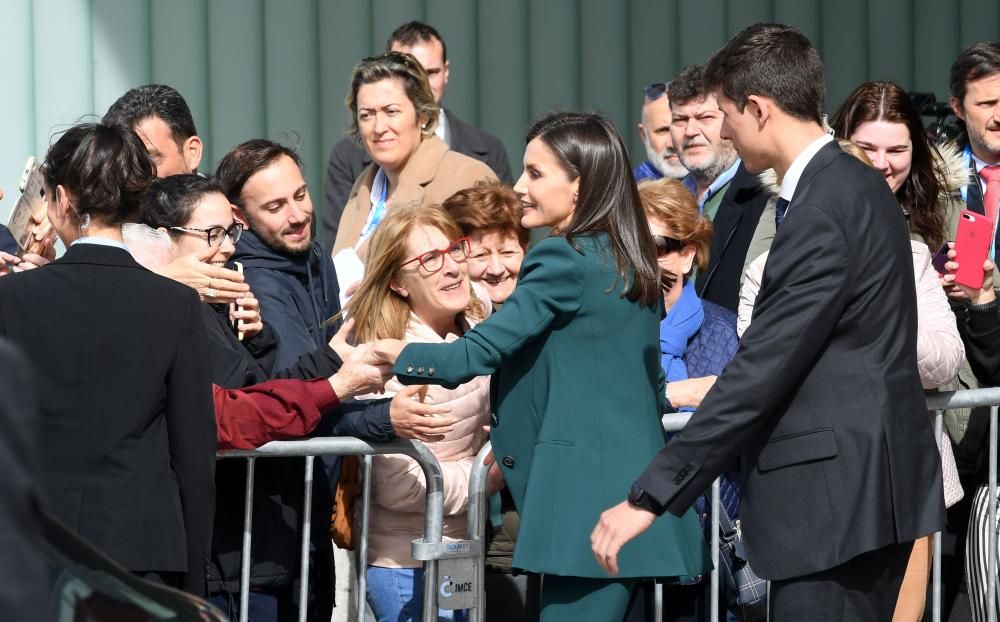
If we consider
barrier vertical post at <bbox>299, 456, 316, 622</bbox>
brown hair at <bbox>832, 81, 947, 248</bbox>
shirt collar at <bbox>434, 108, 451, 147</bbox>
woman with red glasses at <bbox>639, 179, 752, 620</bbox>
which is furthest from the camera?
shirt collar at <bbox>434, 108, 451, 147</bbox>

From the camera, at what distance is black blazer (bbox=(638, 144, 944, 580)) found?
3.55 metres

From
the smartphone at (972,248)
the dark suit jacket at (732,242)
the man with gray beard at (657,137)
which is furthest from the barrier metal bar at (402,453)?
the man with gray beard at (657,137)

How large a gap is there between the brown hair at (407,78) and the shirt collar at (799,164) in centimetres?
280

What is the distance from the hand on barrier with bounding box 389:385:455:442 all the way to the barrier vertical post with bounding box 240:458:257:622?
0.41 m

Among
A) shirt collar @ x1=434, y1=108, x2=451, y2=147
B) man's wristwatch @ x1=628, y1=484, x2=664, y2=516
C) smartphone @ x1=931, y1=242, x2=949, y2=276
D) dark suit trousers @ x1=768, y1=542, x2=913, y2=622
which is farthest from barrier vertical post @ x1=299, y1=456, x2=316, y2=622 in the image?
shirt collar @ x1=434, y1=108, x2=451, y2=147

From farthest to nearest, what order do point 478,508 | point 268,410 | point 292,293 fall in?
point 292,293 < point 478,508 < point 268,410

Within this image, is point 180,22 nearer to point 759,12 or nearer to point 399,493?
point 759,12

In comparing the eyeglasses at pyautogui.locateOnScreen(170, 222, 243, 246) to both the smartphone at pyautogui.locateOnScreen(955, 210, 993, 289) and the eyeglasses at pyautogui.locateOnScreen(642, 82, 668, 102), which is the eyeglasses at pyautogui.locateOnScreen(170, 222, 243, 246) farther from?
the eyeglasses at pyautogui.locateOnScreen(642, 82, 668, 102)

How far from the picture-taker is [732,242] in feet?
18.7

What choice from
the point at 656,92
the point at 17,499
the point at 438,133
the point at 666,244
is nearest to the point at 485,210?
the point at 666,244

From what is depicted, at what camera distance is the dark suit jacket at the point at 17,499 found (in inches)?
76.4

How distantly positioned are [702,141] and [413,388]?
6.69 feet

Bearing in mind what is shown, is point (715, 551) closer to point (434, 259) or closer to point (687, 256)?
point (687, 256)

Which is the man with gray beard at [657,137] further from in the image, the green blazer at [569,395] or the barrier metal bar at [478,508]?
the green blazer at [569,395]
